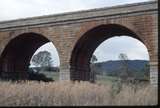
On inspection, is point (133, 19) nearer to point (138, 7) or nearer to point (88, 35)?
point (138, 7)

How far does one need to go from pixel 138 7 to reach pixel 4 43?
9.94m

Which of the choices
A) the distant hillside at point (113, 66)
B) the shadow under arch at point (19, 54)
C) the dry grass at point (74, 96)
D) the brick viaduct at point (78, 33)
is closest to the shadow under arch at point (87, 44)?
the brick viaduct at point (78, 33)

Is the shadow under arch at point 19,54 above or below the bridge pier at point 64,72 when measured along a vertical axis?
above

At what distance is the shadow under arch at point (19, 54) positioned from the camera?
30.2m

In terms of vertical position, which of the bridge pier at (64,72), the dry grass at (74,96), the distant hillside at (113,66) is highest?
the distant hillside at (113,66)

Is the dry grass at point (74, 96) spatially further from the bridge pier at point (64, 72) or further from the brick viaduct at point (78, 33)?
the bridge pier at point (64, 72)

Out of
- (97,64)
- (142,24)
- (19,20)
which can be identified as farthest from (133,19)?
(97,64)

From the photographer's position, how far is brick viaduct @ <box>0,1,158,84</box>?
2452 cm

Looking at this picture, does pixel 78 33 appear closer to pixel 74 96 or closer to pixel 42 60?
pixel 74 96

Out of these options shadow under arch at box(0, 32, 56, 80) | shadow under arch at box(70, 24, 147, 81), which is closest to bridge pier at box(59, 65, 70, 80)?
shadow under arch at box(70, 24, 147, 81)

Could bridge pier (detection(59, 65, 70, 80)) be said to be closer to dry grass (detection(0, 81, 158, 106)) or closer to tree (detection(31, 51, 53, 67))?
dry grass (detection(0, 81, 158, 106))

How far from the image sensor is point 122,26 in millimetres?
25516

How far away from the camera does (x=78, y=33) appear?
87.7 ft

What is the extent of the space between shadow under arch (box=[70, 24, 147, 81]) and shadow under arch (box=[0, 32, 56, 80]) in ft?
9.68
